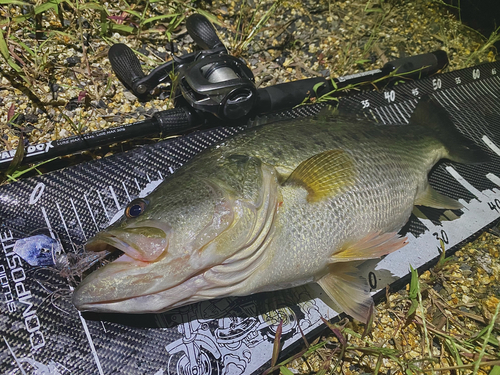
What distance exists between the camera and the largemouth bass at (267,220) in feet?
5.17

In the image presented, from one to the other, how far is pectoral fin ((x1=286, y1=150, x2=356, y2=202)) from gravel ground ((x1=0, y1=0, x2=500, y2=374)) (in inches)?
33.3

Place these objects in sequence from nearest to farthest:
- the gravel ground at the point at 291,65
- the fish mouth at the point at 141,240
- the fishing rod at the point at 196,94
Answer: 1. the fish mouth at the point at 141,240
2. the fishing rod at the point at 196,94
3. the gravel ground at the point at 291,65

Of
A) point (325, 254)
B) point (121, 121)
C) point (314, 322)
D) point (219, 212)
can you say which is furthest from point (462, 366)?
point (121, 121)

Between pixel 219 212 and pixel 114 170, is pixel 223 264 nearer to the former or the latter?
pixel 219 212

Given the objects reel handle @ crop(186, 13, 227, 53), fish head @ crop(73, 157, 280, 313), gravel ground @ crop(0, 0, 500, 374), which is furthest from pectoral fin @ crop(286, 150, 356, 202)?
reel handle @ crop(186, 13, 227, 53)

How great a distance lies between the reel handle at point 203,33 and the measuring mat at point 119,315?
0.60 meters

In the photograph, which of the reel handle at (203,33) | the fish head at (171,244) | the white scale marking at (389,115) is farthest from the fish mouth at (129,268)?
the white scale marking at (389,115)

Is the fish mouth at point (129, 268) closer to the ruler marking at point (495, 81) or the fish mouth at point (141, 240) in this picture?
the fish mouth at point (141, 240)

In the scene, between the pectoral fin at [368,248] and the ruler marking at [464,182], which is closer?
the pectoral fin at [368,248]

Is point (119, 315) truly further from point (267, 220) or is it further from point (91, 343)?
point (267, 220)

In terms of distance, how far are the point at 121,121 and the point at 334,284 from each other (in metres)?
1.96

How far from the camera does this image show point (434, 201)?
2.50m

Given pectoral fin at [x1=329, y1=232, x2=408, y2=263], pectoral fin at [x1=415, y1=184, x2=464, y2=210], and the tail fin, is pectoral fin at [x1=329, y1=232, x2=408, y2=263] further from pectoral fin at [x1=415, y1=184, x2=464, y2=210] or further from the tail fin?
the tail fin

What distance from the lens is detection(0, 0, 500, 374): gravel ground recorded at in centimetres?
234
